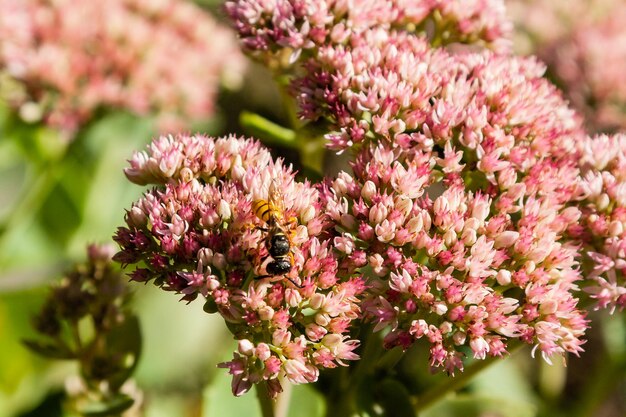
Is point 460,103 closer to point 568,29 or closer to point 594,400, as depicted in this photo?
point 594,400

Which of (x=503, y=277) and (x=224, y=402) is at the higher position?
(x=503, y=277)

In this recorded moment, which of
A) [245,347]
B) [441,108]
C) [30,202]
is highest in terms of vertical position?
[441,108]

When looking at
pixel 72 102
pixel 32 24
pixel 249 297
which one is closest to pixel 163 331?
pixel 72 102

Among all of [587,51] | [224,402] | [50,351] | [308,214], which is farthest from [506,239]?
[587,51]

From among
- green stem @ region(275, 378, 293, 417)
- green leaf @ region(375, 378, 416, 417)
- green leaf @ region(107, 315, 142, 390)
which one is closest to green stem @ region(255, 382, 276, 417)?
green stem @ region(275, 378, 293, 417)

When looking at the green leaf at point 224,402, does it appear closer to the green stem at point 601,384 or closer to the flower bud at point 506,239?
the flower bud at point 506,239

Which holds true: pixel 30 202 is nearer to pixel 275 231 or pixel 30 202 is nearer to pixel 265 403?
pixel 265 403
